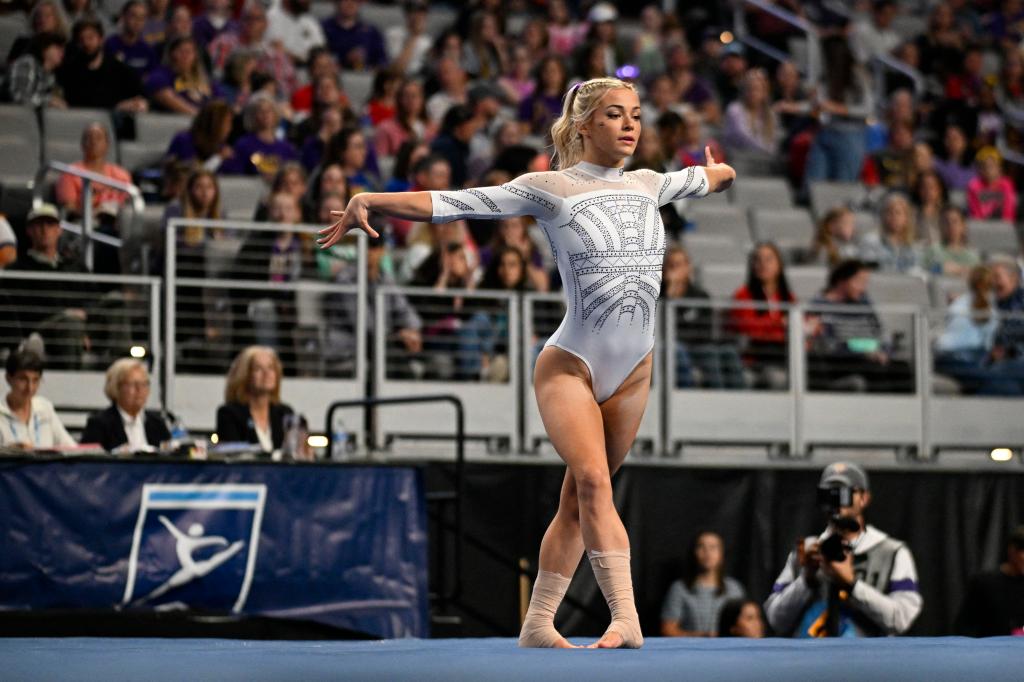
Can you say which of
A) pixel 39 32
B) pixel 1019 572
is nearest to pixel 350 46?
pixel 39 32

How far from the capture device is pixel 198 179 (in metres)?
9.39

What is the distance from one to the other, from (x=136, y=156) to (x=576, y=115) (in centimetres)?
619

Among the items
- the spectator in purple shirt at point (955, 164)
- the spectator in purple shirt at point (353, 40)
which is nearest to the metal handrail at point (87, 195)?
the spectator in purple shirt at point (353, 40)

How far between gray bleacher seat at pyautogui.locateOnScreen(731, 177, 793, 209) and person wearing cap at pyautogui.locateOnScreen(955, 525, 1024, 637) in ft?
16.3

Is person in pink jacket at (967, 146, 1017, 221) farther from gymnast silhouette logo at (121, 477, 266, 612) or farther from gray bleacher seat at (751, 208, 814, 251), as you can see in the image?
gymnast silhouette logo at (121, 477, 266, 612)

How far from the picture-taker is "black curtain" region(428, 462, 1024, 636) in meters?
9.46

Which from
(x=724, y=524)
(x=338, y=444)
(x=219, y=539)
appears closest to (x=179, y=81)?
(x=338, y=444)

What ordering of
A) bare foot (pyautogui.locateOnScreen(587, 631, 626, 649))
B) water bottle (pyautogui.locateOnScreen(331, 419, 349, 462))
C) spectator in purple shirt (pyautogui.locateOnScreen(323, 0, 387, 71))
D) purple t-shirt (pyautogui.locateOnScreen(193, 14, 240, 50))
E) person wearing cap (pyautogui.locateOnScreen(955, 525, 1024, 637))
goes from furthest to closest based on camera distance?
spectator in purple shirt (pyautogui.locateOnScreen(323, 0, 387, 71)) → purple t-shirt (pyautogui.locateOnScreen(193, 14, 240, 50)) → water bottle (pyautogui.locateOnScreen(331, 419, 349, 462)) → person wearing cap (pyautogui.locateOnScreen(955, 525, 1024, 637)) → bare foot (pyautogui.locateOnScreen(587, 631, 626, 649))

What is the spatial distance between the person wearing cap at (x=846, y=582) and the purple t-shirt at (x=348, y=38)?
7176 mm

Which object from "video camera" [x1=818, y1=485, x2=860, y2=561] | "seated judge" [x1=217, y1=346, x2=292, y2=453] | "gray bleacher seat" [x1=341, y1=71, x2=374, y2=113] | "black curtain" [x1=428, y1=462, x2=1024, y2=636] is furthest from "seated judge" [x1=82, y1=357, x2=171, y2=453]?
"gray bleacher seat" [x1=341, y1=71, x2=374, y2=113]

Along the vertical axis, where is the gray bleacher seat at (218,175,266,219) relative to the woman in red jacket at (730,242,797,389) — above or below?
above

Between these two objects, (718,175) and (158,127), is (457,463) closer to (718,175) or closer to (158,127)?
(718,175)

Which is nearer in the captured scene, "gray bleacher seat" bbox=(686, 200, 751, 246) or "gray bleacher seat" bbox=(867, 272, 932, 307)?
"gray bleacher seat" bbox=(867, 272, 932, 307)

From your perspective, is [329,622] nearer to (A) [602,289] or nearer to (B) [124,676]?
(A) [602,289]
